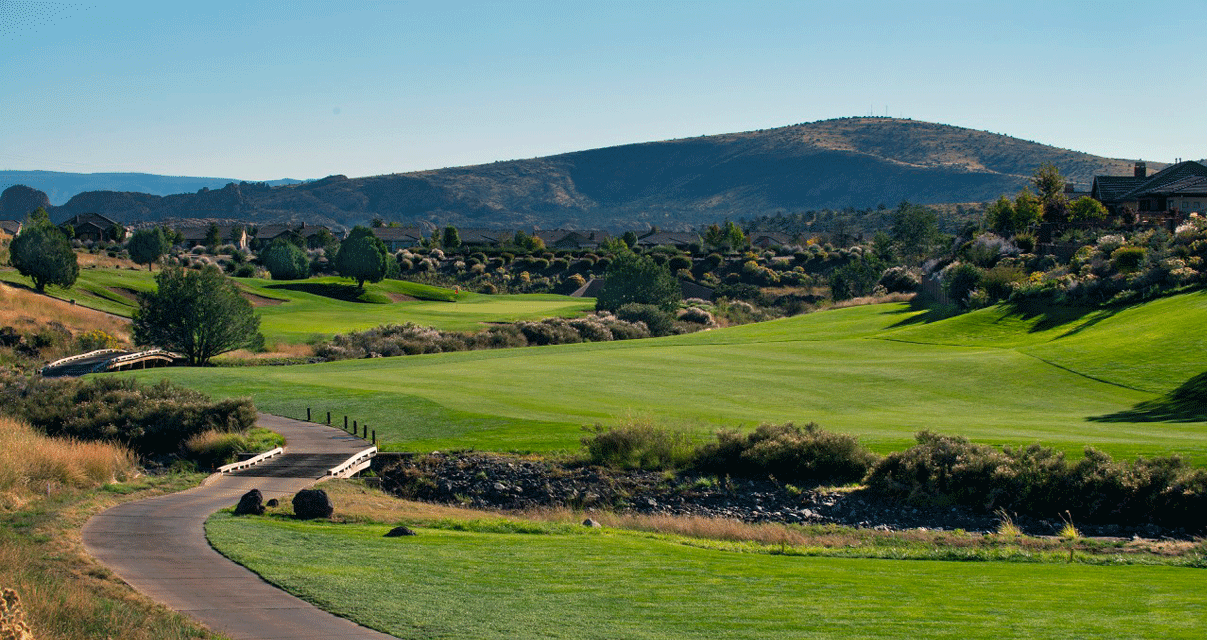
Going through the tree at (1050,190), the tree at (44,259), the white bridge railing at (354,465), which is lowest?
the white bridge railing at (354,465)

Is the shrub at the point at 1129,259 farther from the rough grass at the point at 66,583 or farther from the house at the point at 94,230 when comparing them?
the house at the point at 94,230

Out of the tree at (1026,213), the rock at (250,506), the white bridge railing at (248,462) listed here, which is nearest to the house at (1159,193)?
the tree at (1026,213)

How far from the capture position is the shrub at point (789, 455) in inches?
1008

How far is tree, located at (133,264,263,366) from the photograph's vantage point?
51.2 meters

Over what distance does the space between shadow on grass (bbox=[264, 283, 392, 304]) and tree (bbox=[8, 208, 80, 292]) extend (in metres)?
21.5

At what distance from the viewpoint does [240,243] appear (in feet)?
486

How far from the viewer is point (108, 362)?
49281 millimetres

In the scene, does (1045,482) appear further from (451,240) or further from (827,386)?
(451,240)

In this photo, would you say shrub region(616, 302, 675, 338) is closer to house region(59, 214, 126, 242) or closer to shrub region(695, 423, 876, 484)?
shrub region(695, 423, 876, 484)

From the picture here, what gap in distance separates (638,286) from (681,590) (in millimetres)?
65868

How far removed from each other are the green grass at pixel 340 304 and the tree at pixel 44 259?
0.99 metres

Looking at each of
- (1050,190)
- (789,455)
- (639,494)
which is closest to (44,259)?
(639,494)

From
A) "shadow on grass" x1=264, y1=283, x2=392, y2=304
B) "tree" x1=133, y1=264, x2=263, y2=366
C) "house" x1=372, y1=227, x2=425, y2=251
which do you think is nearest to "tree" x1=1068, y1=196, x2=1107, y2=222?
"tree" x1=133, y1=264, x2=263, y2=366

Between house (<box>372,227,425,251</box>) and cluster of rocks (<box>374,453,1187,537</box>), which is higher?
house (<box>372,227,425,251</box>)
